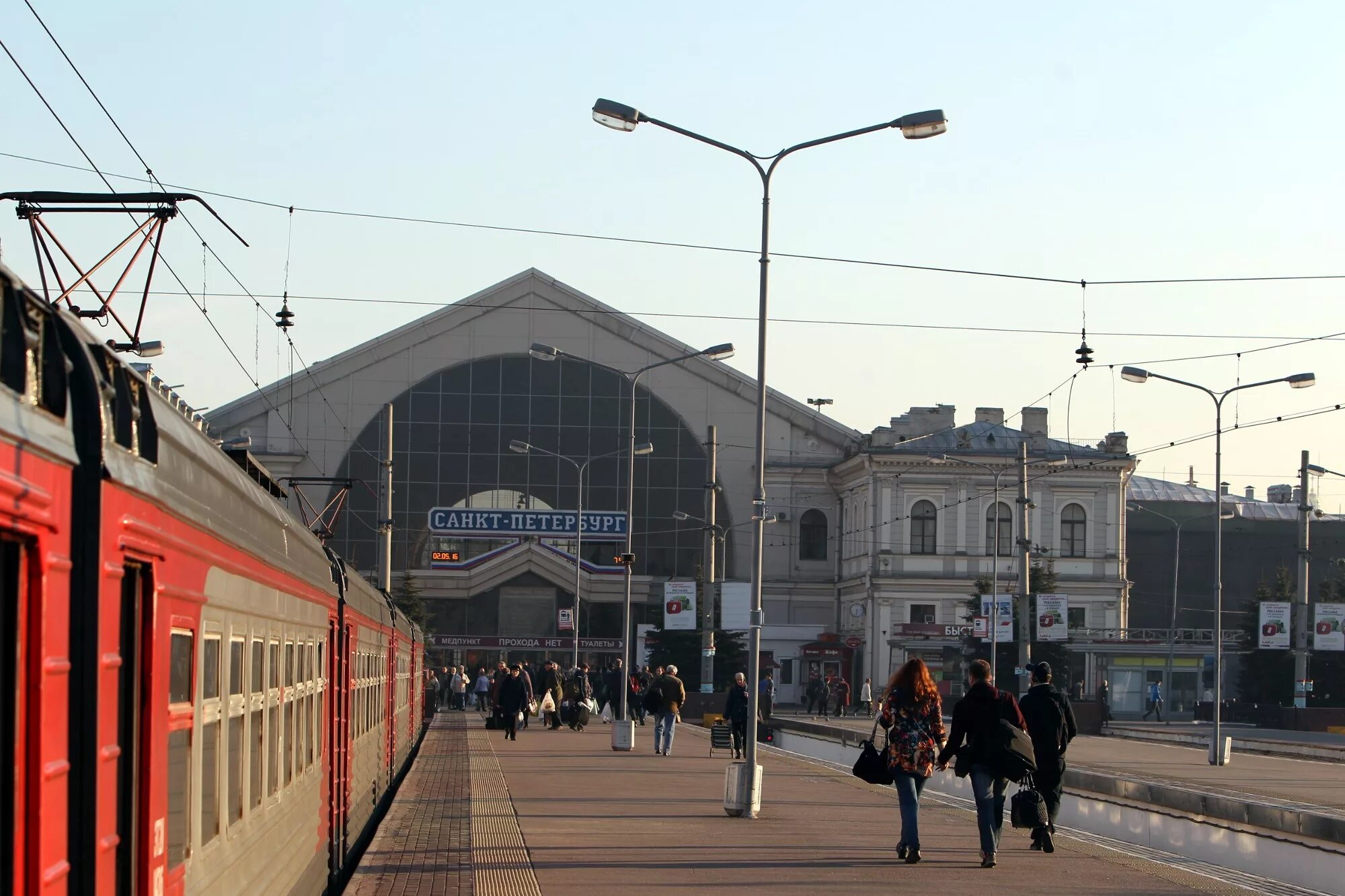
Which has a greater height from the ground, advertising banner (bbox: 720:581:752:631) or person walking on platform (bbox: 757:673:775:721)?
advertising banner (bbox: 720:581:752:631)

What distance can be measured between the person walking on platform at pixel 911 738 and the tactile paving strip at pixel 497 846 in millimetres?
2971

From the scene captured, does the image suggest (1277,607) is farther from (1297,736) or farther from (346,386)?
(346,386)

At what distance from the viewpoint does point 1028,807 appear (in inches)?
598

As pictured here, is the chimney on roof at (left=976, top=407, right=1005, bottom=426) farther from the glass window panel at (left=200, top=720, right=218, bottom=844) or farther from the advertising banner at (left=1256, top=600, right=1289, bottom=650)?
the glass window panel at (left=200, top=720, right=218, bottom=844)

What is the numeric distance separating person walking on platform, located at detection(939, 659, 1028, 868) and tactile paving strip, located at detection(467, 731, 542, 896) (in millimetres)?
3482

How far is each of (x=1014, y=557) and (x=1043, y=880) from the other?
67.9 metres

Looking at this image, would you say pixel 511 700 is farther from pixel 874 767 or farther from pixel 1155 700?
pixel 1155 700

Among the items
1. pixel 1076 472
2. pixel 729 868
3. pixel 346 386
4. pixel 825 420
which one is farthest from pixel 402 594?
pixel 729 868

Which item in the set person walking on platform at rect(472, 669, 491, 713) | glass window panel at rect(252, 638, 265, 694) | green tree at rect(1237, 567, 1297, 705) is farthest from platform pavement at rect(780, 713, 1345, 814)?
green tree at rect(1237, 567, 1297, 705)

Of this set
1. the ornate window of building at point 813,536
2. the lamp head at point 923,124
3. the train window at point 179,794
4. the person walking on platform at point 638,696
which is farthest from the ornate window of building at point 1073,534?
the train window at point 179,794

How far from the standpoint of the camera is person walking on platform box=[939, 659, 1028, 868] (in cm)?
1460

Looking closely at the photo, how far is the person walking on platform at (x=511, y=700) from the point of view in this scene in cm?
4022

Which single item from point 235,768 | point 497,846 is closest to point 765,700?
point 497,846

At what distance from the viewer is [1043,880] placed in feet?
45.2
